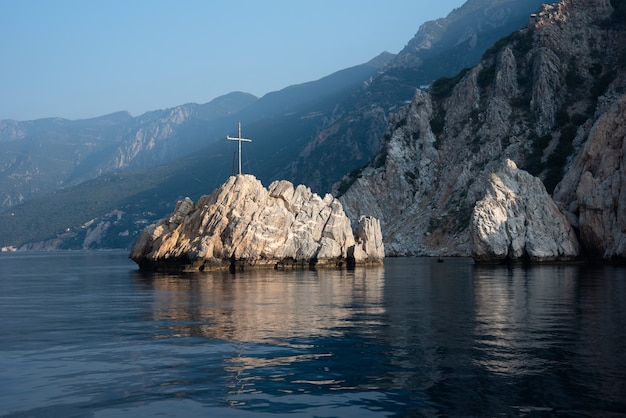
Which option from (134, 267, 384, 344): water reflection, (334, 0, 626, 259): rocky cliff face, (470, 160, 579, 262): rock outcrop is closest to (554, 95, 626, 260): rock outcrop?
(470, 160, 579, 262): rock outcrop

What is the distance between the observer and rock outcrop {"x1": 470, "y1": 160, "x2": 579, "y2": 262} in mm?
95750

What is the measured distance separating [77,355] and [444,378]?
14.6 m

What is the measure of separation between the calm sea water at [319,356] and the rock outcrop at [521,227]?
157 feet

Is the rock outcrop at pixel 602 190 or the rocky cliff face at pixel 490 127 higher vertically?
the rocky cliff face at pixel 490 127

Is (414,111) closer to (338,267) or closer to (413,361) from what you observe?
(338,267)

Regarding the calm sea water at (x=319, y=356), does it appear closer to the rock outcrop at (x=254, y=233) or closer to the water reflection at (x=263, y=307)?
the water reflection at (x=263, y=307)

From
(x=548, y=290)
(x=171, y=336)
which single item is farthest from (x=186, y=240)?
(x=171, y=336)

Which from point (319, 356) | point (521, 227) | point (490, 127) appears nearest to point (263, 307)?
point (319, 356)

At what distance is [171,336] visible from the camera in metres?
30.8

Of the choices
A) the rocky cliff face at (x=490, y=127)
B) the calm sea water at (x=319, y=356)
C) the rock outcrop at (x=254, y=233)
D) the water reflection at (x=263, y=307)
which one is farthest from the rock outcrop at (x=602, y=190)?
the calm sea water at (x=319, y=356)

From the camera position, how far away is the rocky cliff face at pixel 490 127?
493 ft

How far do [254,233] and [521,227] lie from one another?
39.4 meters

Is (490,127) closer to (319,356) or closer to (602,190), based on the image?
(602,190)

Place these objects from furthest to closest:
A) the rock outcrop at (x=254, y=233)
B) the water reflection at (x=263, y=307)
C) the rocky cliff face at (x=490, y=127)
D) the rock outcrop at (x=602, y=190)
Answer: the rocky cliff face at (x=490, y=127), the rock outcrop at (x=254, y=233), the rock outcrop at (x=602, y=190), the water reflection at (x=263, y=307)
